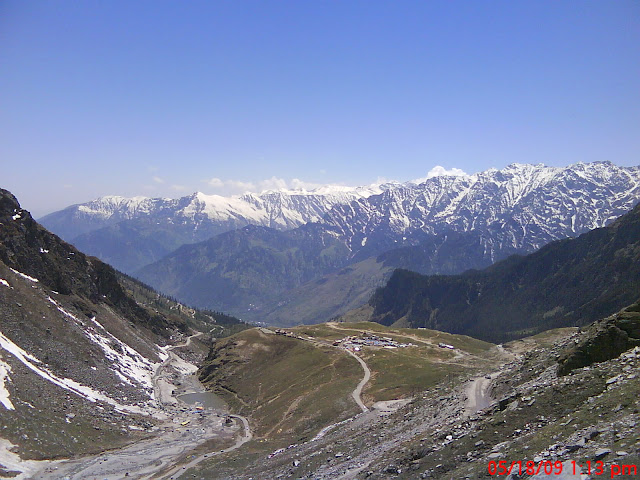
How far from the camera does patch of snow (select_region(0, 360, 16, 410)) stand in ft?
279

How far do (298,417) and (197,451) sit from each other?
25.0 m

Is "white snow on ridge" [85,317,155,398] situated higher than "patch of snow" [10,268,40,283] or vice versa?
"patch of snow" [10,268,40,283]

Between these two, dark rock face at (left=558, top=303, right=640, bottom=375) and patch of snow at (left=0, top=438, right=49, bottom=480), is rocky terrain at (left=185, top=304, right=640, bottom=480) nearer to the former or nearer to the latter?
dark rock face at (left=558, top=303, right=640, bottom=375)

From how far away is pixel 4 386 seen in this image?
9062cm

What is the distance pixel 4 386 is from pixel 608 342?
108553mm

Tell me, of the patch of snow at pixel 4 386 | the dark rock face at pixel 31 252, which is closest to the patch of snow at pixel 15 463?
the patch of snow at pixel 4 386

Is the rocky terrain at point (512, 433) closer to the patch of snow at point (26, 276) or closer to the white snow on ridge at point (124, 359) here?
the white snow on ridge at point (124, 359)

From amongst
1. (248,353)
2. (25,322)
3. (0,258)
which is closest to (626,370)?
(25,322)

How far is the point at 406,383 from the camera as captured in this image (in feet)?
366

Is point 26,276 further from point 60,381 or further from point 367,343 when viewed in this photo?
point 367,343

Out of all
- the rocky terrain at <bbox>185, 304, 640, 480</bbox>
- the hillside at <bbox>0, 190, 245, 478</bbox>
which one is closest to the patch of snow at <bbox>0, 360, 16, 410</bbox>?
the hillside at <bbox>0, 190, 245, 478</bbox>
